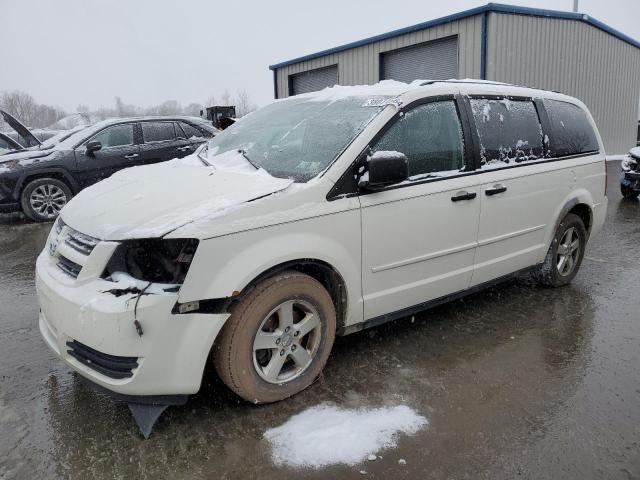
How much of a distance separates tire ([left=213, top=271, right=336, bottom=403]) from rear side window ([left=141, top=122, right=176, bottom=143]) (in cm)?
711

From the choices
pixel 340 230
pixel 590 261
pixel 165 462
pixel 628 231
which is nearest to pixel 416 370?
pixel 340 230

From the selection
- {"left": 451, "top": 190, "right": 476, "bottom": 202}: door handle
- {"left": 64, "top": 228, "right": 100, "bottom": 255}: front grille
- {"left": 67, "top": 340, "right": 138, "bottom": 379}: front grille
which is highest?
{"left": 451, "top": 190, "right": 476, "bottom": 202}: door handle

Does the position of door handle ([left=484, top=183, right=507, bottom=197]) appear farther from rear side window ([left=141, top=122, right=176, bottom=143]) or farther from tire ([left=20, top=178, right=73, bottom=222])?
tire ([left=20, top=178, right=73, bottom=222])

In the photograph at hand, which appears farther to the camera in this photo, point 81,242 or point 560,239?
point 560,239

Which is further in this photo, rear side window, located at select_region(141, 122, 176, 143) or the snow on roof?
rear side window, located at select_region(141, 122, 176, 143)

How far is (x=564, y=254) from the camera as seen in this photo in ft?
15.6

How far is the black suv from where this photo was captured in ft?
27.6

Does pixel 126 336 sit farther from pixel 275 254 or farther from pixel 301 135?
pixel 301 135

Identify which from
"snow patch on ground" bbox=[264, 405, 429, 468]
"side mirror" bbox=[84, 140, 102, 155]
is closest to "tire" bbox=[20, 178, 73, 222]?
"side mirror" bbox=[84, 140, 102, 155]

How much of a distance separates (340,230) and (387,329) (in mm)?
1274

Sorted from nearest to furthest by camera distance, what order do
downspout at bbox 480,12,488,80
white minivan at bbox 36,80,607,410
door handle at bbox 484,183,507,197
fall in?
white minivan at bbox 36,80,607,410
door handle at bbox 484,183,507,197
downspout at bbox 480,12,488,80

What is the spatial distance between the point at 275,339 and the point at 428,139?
1685mm

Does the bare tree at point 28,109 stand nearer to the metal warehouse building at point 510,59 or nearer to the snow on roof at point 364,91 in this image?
the metal warehouse building at point 510,59

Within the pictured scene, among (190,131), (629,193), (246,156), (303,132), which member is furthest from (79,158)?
(629,193)
